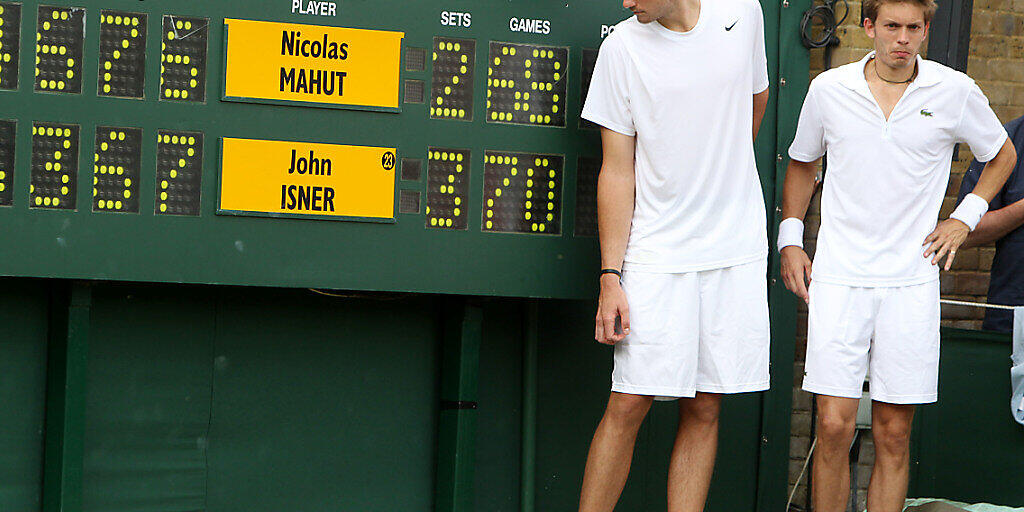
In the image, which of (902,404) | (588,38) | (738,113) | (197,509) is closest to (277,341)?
(197,509)

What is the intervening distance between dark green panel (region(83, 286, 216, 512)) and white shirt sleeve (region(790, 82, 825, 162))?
83.9 inches

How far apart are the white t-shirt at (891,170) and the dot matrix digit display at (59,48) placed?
239cm

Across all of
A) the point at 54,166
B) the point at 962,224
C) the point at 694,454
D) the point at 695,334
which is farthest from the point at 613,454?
the point at 54,166

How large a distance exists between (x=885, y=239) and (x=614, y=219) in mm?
857

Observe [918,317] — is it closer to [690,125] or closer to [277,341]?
[690,125]

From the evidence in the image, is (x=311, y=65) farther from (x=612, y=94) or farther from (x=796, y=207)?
(x=796, y=207)

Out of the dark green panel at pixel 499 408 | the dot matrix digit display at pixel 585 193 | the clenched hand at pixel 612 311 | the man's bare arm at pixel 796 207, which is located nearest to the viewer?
the clenched hand at pixel 612 311

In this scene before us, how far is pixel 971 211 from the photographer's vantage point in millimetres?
3799

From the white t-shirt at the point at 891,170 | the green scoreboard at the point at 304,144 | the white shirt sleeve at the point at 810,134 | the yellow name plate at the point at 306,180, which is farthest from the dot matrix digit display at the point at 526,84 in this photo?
the white t-shirt at the point at 891,170

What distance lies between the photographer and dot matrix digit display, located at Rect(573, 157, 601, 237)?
4023 mm

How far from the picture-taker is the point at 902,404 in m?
3.71

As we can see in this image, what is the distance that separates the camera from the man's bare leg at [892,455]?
3.72 metres

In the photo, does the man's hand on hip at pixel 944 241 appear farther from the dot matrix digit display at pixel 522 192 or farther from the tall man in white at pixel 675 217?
the dot matrix digit display at pixel 522 192

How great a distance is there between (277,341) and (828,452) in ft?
6.52
